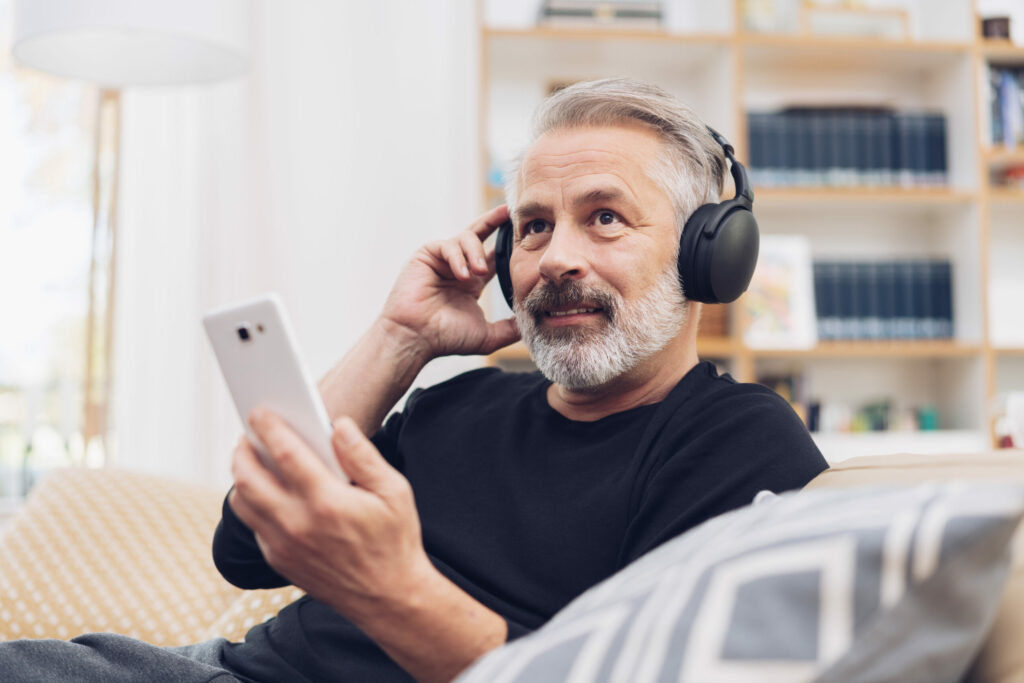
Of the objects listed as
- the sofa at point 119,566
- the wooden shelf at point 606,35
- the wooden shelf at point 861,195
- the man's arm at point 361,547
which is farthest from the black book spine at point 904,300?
the man's arm at point 361,547

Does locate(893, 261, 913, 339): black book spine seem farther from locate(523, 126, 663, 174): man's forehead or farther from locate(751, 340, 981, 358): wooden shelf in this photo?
locate(523, 126, 663, 174): man's forehead

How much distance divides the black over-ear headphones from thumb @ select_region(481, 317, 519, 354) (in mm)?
261

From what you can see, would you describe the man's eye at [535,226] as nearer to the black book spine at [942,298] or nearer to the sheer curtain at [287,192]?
the sheer curtain at [287,192]

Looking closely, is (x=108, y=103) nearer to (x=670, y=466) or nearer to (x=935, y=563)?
(x=670, y=466)

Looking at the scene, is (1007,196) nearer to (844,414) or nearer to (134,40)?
(844,414)

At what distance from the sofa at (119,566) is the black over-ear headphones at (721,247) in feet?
2.34

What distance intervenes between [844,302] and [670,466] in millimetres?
2232

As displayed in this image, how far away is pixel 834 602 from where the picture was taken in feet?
1.53

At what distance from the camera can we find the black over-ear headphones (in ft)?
3.67

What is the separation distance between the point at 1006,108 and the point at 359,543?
2994 mm

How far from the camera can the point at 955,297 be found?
9.87 feet

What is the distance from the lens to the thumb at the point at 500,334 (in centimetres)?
133

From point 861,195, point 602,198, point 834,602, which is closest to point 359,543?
point 834,602

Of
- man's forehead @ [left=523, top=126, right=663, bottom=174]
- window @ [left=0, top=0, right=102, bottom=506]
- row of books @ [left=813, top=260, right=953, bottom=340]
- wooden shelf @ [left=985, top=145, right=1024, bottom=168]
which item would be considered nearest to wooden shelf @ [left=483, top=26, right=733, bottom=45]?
row of books @ [left=813, top=260, right=953, bottom=340]
